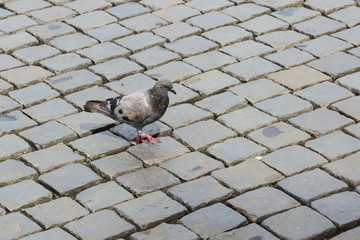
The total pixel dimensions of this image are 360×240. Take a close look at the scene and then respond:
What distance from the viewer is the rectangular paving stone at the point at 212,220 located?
5.84m

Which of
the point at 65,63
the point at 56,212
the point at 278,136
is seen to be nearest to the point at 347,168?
the point at 278,136

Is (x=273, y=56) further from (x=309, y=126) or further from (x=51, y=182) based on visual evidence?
(x=51, y=182)

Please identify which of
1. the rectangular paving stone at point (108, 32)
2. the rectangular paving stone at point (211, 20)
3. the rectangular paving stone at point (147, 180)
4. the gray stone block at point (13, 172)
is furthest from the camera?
the rectangular paving stone at point (211, 20)

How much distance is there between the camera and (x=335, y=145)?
6.86m

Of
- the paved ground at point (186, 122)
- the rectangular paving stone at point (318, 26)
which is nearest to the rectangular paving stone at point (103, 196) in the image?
the paved ground at point (186, 122)

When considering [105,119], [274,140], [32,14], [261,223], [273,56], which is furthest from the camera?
[32,14]

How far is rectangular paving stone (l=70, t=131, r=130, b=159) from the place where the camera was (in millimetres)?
6855

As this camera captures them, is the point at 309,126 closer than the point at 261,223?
No

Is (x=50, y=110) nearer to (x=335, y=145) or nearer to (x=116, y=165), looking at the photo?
(x=116, y=165)

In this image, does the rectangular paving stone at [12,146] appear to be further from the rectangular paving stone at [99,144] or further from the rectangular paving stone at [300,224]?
the rectangular paving stone at [300,224]

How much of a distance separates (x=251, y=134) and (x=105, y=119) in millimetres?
1352

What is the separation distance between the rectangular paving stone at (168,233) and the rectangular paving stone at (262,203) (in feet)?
1.59

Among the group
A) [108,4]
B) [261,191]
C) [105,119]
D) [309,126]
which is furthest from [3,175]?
[108,4]

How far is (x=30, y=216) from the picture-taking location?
6.07 meters
